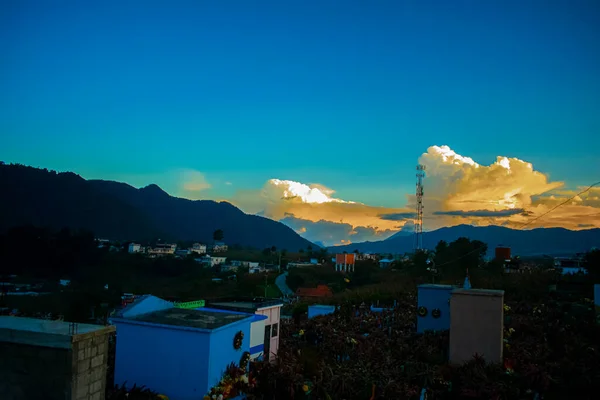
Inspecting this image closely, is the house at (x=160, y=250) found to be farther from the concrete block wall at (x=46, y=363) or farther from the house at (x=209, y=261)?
the concrete block wall at (x=46, y=363)

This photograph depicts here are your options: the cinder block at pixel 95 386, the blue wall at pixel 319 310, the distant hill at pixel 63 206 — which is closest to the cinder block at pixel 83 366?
the cinder block at pixel 95 386

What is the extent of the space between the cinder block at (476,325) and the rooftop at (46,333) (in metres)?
10.5

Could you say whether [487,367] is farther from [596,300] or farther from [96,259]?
[96,259]

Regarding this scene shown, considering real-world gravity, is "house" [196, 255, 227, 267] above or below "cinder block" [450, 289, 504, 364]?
below

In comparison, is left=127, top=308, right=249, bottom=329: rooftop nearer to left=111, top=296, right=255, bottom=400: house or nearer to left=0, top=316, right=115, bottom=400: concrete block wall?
left=111, top=296, right=255, bottom=400: house

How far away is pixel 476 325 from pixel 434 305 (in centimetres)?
546

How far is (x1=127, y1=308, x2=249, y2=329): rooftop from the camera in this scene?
12.2m

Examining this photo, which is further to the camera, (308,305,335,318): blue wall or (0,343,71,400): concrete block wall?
(308,305,335,318): blue wall

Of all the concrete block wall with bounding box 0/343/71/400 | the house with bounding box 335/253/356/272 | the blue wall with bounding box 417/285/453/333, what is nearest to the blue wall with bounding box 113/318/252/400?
the concrete block wall with bounding box 0/343/71/400

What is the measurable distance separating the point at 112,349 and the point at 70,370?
6.33 m

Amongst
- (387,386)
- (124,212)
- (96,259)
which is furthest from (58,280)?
(124,212)

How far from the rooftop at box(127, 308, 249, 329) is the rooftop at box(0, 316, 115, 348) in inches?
140

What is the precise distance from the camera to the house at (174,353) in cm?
1188

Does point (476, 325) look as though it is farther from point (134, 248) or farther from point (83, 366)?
point (134, 248)
